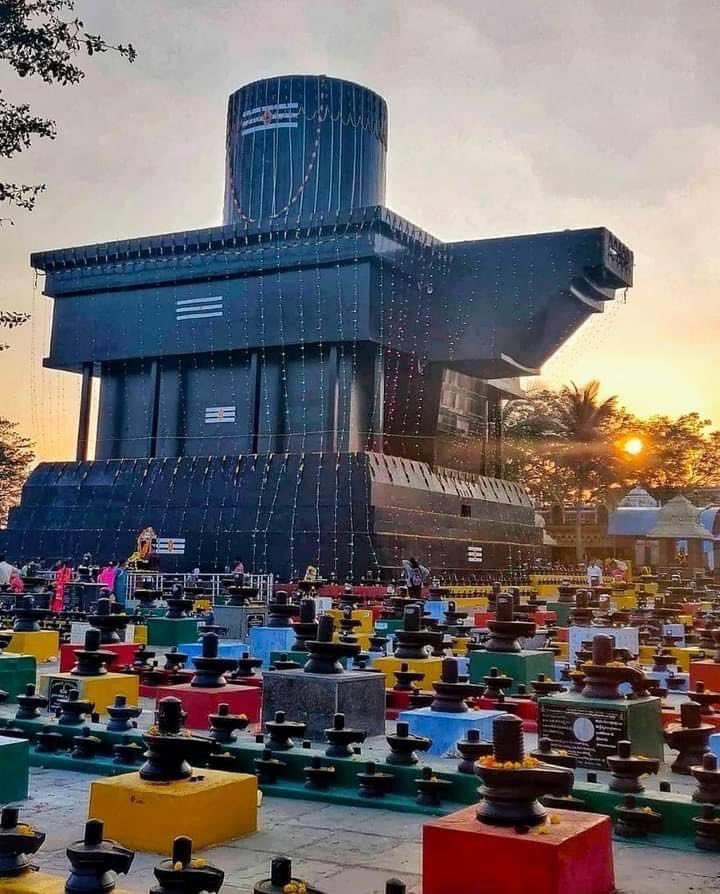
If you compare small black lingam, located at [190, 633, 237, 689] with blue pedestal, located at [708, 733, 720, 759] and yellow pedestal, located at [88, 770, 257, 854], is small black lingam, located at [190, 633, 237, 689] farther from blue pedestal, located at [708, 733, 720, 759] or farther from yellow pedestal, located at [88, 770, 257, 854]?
blue pedestal, located at [708, 733, 720, 759]

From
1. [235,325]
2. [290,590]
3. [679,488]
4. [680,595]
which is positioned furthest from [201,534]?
[679,488]

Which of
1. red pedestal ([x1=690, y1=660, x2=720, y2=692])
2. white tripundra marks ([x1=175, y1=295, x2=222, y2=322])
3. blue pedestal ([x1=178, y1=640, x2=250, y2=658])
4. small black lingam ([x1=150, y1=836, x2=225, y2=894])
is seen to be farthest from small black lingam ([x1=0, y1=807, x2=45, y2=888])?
white tripundra marks ([x1=175, y1=295, x2=222, y2=322])

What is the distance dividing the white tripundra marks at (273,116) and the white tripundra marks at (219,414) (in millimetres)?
13021

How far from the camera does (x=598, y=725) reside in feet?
22.7

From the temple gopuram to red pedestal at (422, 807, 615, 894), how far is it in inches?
1122

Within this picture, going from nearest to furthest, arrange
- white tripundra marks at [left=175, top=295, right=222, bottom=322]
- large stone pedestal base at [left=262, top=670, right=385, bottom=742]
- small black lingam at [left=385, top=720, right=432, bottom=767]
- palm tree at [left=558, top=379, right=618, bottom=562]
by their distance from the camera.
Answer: small black lingam at [left=385, top=720, right=432, bottom=767] < large stone pedestal base at [left=262, top=670, right=385, bottom=742] < white tripundra marks at [left=175, top=295, right=222, bottom=322] < palm tree at [left=558, top=379, right=618, bottom=562]

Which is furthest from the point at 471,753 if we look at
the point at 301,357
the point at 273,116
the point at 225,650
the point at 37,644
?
the point at 273,116

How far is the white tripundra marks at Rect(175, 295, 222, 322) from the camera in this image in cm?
4112

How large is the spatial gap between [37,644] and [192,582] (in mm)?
11007

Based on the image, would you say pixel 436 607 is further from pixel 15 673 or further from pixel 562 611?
pixel 15 673

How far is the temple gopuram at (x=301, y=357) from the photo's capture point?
35.9 metres

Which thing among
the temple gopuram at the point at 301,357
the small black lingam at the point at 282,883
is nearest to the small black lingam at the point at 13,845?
the small black lingam at the point at 282,883

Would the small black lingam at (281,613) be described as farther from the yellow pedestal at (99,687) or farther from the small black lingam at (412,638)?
the yellow pedestal at (99,687)

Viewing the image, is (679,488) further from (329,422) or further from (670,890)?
(670,890)
